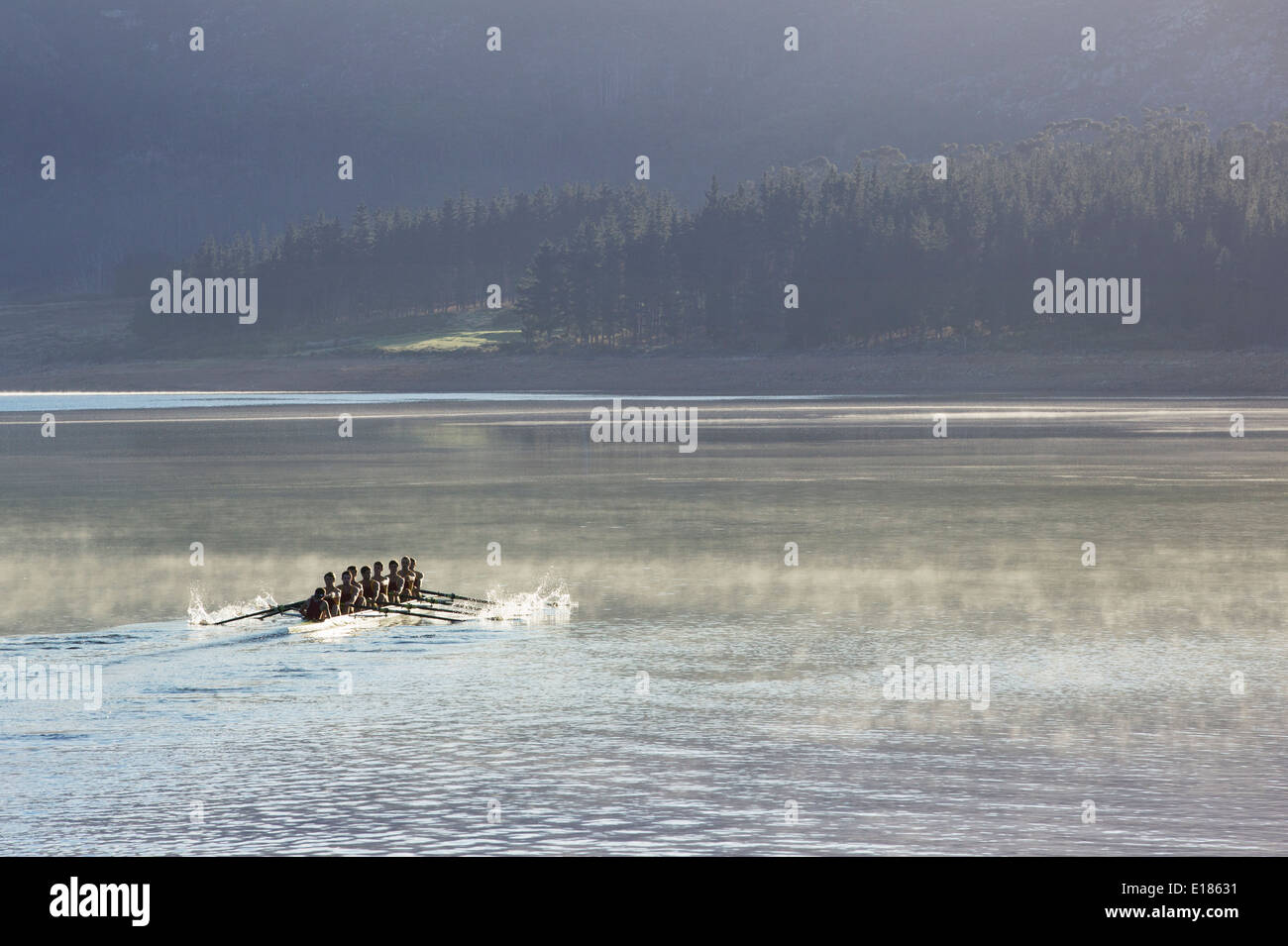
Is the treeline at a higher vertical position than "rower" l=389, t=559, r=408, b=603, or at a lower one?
higher

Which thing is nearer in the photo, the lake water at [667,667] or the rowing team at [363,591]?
the lake water at [667,667]

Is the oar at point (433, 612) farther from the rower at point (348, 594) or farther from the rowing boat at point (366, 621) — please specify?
the rower at point (348, 594)

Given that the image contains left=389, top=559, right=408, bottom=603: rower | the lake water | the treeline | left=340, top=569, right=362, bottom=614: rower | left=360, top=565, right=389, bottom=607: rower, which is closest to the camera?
the lake water

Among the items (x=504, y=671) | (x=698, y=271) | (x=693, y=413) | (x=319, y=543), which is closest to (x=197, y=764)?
(x=504, y=671)

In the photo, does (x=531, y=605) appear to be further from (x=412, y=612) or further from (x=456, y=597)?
(x=412, y=612)

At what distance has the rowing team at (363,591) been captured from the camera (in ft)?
91.1

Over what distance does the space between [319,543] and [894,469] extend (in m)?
24.0

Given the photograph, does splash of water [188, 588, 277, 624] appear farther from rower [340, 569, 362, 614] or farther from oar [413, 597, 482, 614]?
oar [413, 597, 482, 614]

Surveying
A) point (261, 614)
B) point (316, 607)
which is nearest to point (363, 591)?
point (316, 607)

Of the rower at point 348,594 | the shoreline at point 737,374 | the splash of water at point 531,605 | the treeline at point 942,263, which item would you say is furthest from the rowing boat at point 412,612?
the treeline at point 942,263

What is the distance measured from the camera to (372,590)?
2908 cm

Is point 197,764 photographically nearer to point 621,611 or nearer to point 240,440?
point 621,611

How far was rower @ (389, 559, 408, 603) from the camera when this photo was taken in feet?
95.1

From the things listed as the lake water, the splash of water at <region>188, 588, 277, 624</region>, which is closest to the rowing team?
the lake water
